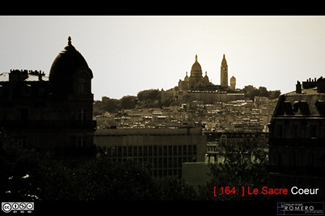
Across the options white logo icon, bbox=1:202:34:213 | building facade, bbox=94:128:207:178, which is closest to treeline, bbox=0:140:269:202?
white logo icon, bbox=1:202:34:213

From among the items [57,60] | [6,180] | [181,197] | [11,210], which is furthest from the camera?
[57,60]

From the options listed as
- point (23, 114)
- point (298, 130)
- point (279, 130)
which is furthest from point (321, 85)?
point (23, 114)

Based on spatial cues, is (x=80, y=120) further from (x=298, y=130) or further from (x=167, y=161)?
(x=167, y=161)

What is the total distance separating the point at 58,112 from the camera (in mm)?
56656

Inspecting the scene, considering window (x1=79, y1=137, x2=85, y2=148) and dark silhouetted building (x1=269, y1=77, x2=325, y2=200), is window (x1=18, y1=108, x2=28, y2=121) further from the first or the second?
dark silhouetted building (x1=269, y1=77, x2=325, y2=200)

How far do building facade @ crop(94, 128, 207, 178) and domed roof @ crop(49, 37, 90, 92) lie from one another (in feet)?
181

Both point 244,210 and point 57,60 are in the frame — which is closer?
point 244,210

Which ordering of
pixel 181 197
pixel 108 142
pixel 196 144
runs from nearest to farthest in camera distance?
1. pixel 181 197
2. pixel 108 142
3. pixel 196 144

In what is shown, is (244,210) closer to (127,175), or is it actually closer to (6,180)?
(6,180)

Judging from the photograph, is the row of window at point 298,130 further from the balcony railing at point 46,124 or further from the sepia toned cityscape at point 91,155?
the balcony railing at point 46,124

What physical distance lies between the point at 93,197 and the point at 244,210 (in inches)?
1070

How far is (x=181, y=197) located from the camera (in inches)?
1741

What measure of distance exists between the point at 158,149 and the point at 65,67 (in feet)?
209
